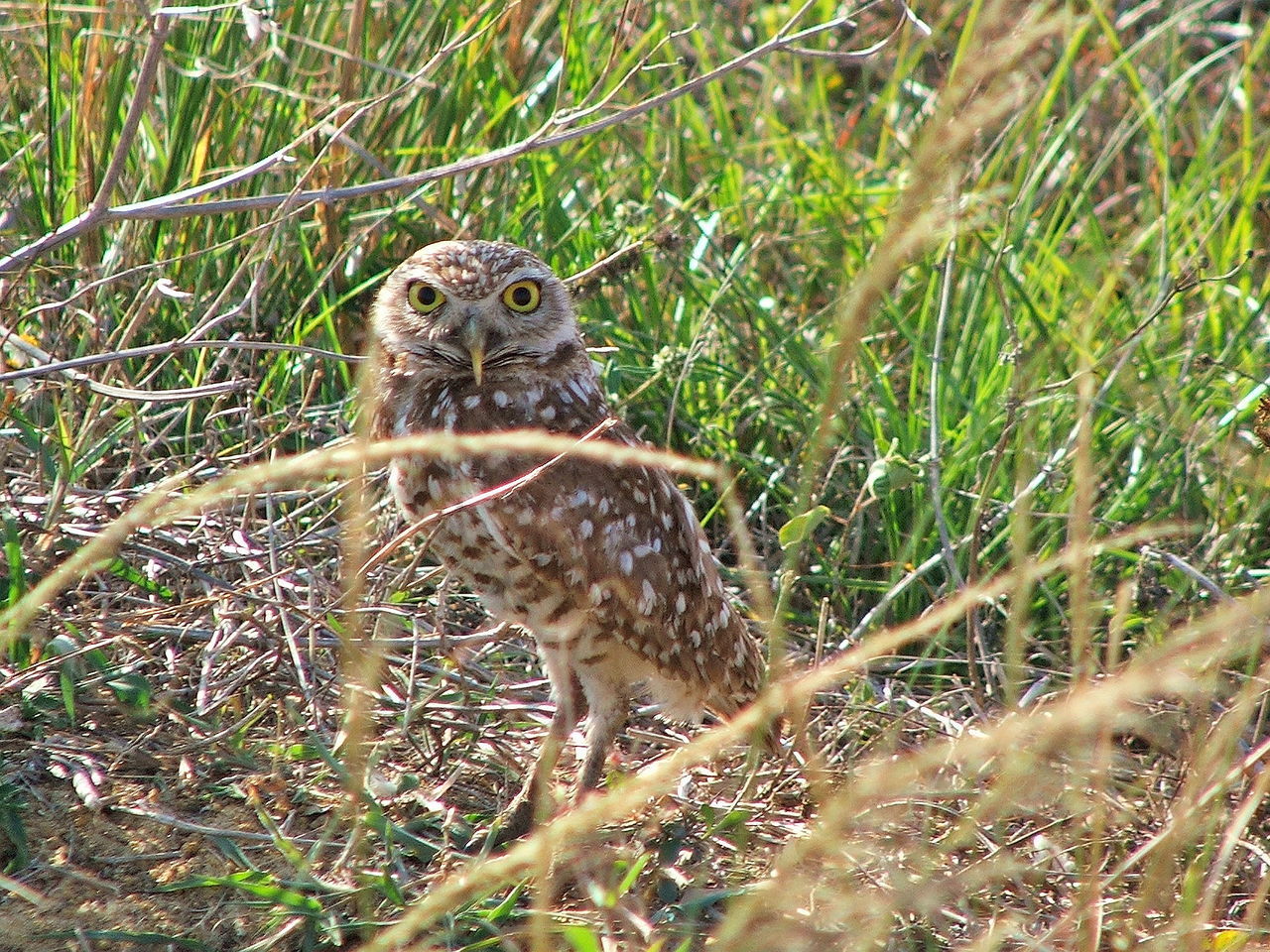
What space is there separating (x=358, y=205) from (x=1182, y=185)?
251 cm

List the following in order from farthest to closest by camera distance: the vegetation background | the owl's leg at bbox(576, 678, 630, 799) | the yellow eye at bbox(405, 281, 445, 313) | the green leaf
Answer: the owl's leg at bbox(576, 678, 630, 799) → the yellow eye at bbox(405, 281, 445, 313) → the vegetation background → the green leaf

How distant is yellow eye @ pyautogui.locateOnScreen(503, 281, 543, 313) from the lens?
2803 mm

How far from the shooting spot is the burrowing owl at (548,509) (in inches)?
106

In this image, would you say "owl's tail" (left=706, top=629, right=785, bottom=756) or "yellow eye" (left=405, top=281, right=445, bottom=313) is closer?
"yellow eye" (left=405, top=281, right=445, bottom=313)

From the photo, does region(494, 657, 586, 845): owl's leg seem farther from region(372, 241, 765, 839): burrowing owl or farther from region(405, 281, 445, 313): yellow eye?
region(405, 281, 445, 313): yellow eye

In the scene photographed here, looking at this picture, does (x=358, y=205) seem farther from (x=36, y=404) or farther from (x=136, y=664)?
(x=136, y=664)

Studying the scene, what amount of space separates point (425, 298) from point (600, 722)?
0.99 m

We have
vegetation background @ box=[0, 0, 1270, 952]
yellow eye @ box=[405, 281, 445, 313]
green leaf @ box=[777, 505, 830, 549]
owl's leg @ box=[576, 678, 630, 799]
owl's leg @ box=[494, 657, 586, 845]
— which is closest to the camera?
green leaf @ box=[777, 505, 830, 549]

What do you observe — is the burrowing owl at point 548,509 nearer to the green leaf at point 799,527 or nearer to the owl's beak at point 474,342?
the owl's beak at point 474,342

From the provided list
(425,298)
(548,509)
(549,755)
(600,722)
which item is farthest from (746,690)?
(425,298)

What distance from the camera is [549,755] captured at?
2.81 metres

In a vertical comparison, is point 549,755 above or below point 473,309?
below

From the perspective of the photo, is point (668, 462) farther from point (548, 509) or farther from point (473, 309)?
point (473, 309)

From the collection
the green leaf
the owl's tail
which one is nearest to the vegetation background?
the green leaf
